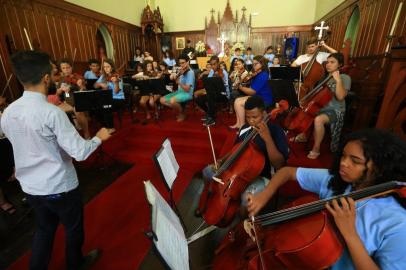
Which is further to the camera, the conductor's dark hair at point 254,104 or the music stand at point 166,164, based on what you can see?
the conductor's dark hair at point 254,104

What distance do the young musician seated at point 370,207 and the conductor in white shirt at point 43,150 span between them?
139 cm

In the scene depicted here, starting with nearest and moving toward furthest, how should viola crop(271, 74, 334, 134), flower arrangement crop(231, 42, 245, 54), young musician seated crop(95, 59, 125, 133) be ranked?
viola crop(271, 74, 334, 134)
young musician seated crop(95, 59, 125, 133)
flower arrangement crop(231, 42, 245, 54)

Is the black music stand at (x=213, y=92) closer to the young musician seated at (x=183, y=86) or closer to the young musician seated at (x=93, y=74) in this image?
the young musician seated at (x=183, y=86)

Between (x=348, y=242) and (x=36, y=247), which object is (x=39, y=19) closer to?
(x=36, y=247)

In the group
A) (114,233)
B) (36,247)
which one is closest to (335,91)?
(114,233)

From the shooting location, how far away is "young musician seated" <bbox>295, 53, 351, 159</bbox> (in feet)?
8.73

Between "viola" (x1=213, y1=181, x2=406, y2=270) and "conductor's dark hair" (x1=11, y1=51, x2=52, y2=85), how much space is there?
1474 mm

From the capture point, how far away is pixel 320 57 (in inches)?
147

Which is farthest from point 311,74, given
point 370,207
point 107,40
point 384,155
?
point 107,40

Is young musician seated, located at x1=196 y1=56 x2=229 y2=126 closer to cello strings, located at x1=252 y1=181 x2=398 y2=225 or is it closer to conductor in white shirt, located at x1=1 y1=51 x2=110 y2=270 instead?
conductor in white shirt, located at x1=1 y1=51 x2=110 y2=270

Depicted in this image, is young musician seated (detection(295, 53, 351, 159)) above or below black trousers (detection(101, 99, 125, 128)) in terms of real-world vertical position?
above

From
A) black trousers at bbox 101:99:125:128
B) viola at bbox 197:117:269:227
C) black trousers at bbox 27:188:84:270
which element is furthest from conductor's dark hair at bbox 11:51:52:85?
black trousers at bbox 101:99:125:128

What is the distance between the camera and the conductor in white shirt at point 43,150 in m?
1.21

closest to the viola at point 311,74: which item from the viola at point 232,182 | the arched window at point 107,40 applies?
the viola at point 232,182
